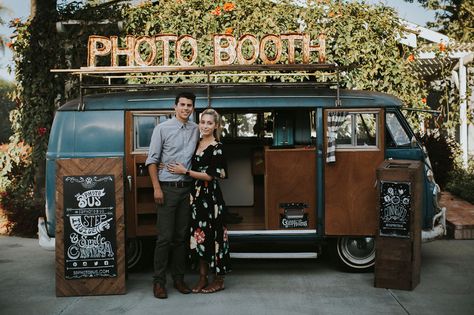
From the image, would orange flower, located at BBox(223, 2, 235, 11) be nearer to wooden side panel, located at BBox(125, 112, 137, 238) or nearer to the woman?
wooden side panel, located at BBox(125, 112, 137, 238)

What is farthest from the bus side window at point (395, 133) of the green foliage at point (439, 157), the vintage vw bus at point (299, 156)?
the green foliage at point (439, 157)

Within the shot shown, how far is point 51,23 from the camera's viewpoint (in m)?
10.5

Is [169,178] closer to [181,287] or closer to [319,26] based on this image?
[181,287]

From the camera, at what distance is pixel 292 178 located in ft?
22.9

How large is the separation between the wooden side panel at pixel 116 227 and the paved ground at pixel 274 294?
0.10 m

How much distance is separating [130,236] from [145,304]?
1062mm

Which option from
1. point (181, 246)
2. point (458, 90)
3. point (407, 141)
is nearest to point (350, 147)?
point (407, 141)

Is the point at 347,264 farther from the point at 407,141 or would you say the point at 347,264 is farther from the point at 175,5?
the point at 175,5

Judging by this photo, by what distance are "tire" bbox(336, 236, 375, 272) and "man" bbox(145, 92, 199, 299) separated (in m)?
1.95

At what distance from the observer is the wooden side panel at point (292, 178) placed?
696cm

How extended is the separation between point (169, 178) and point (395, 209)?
7.62 feet

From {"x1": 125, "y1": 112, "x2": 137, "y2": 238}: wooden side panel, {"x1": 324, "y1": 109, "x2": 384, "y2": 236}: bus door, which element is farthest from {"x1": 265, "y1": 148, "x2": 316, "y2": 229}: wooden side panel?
{"x1": 125, "y1": 112, "x2": 137, "y2": 238}: wooden side panel

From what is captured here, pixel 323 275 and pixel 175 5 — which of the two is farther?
pixel 175 5

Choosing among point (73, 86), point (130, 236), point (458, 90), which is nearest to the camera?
point (130, 236)
